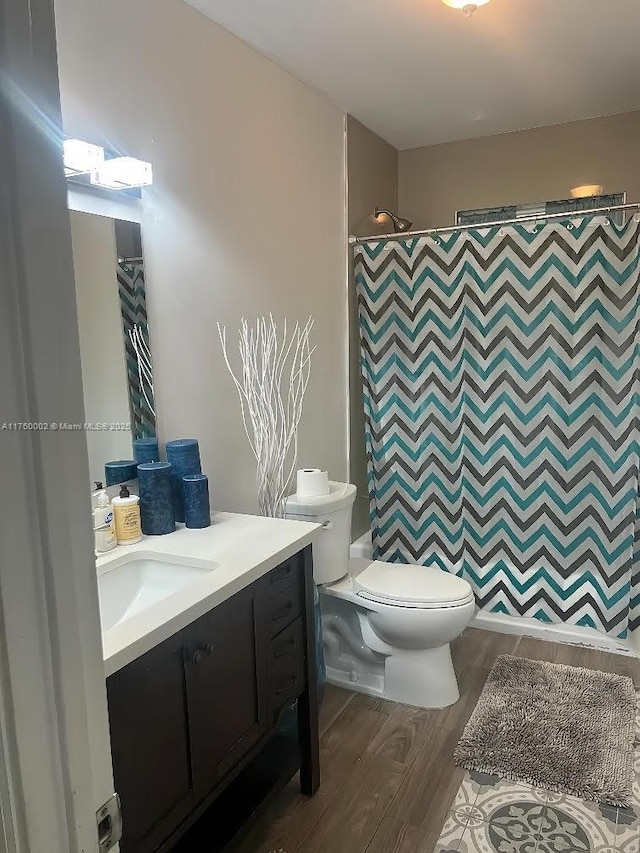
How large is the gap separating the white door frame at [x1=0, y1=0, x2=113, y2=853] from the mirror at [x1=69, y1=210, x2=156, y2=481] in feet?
4.01

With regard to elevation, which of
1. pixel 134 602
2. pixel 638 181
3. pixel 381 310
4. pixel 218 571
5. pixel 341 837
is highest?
pixel 638 181

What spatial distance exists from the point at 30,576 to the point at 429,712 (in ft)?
7.07

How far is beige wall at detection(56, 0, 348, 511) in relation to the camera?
5.97 ft

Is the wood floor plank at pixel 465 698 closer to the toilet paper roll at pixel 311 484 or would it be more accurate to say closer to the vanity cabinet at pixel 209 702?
the vanity cabinet at pixel 209 702

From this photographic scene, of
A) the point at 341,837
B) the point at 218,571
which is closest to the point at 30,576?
the point at 218,571

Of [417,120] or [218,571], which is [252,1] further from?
[218,571]

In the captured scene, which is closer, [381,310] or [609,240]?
[609,240]

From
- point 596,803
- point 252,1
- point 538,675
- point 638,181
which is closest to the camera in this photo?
point 596,803

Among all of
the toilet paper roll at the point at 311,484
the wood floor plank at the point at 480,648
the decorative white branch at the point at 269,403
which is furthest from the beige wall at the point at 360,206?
the toilet paper roll at the point at 311,484

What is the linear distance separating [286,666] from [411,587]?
2.45 feet

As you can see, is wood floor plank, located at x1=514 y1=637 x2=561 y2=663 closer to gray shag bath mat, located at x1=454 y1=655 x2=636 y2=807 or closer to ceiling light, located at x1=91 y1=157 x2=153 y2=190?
gray shag bath mat, located at x1=454 y1=655 x2=636 y2=807

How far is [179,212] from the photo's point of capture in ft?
6.79

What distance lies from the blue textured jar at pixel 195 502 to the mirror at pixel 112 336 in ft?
0.70

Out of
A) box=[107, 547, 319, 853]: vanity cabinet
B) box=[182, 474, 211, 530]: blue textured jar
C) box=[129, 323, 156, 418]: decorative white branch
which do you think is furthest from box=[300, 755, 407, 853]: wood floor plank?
box=[129, 323, 156, 418]: decorative white branch
